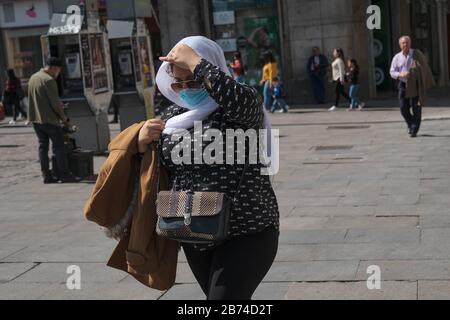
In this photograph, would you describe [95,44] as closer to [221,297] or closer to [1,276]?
[1,276]

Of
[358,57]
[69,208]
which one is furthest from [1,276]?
[358,57]

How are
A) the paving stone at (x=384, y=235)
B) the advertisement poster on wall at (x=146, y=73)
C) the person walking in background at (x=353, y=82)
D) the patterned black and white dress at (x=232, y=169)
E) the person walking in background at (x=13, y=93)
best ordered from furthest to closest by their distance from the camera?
the person walking in background at (x=13, y=93) < the person walking in background at (x=353, y=82) < the advertisement poster on wall at (x=146, y=73) < the paving stone at (x=384, y=235) < the patterned black and white dress at (x=232, y=169)

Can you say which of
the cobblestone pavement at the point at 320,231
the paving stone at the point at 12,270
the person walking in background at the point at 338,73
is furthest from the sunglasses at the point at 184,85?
the person walking in background at the point at 338,73

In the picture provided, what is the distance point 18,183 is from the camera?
10828 mm

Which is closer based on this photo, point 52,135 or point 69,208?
point 69,208

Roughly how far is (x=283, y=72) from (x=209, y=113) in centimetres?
1855

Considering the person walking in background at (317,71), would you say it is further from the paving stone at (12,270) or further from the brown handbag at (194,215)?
the brown handbag at (194,215)

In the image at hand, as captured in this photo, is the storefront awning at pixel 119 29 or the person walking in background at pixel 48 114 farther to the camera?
the storefront awning at pixel 119 29

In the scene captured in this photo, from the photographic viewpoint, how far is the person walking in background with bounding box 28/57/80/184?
33.1 feet

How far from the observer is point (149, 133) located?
3.25 metres

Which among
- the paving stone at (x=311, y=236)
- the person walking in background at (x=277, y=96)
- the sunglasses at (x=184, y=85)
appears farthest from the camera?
the person walking in background at (x=277, y=96)

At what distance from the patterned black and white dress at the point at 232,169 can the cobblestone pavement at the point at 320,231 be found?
1961 millimetres

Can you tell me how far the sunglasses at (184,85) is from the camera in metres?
3.24

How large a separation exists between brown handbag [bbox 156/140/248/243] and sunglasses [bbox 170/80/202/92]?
1.36ft
